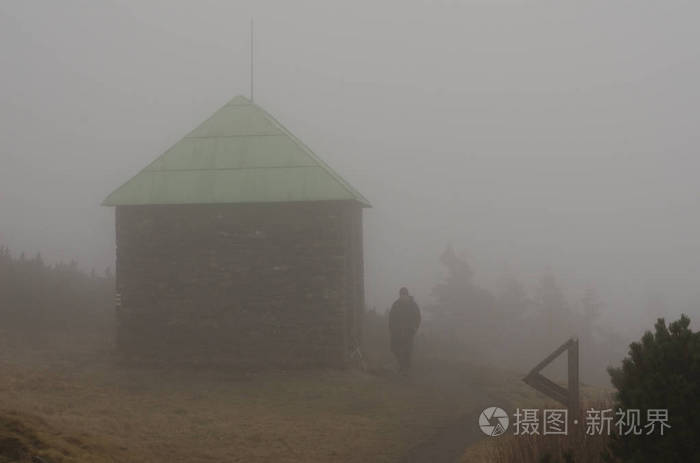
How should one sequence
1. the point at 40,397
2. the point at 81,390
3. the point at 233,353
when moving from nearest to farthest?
1. the point at 40,397
2. the point at 81,390
3. the point at 233,353

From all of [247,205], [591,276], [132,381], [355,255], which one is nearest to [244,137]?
[247,205]

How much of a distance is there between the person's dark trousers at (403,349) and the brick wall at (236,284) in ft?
5.18

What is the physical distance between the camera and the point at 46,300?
22.6 meters

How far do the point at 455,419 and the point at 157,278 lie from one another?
8.60m

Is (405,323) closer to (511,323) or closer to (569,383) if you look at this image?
(569,383)

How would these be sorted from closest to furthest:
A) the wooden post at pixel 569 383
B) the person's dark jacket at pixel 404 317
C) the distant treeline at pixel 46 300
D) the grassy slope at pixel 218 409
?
the grassy slope at pixel 218 409
the wooden post at pixel 569 383
the person's dark jacket at pixel 404 317
the distant treeline at pixel 46 300

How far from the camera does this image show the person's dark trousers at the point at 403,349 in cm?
1845

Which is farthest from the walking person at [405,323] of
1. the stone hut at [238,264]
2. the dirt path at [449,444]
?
the dirt path at [449,444]

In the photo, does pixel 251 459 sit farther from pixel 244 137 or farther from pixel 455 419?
pixel 244 137

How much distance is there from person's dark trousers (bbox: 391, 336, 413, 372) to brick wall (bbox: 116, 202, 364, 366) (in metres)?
1.58

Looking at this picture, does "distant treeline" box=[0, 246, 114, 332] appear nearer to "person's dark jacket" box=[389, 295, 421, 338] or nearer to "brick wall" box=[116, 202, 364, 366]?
"brick wall" box=[116, 202, 364, 366]

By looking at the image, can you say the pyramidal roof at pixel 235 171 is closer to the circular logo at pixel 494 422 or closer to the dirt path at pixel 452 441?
the dirt path at pixel 452 441

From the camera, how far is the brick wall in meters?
17.0

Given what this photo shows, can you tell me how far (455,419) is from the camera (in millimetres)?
13711
